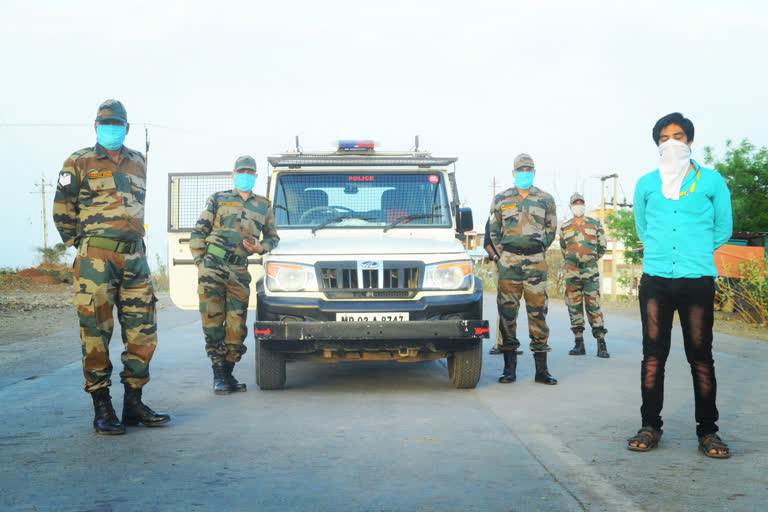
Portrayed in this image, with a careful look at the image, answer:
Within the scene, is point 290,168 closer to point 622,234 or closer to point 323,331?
point 323,331

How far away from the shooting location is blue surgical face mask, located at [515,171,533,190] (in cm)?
804

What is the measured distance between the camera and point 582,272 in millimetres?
10758

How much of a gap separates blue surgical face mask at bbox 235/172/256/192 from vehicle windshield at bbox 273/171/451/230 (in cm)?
70

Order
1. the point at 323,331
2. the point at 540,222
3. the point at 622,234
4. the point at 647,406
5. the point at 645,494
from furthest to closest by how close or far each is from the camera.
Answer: the point at 622,234 → the point at 540,222 → the point at 323,331 → the point at 647,406 → the point at 645,494

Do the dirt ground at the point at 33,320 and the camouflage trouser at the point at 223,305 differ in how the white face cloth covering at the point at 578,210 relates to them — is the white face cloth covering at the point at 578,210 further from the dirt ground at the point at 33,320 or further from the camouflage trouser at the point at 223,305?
the dirt ground at the point at 33,320

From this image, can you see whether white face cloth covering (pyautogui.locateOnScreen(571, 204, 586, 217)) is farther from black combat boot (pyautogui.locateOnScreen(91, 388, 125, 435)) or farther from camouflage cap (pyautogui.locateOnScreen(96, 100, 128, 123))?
black combat boot (pyautogui.locateOnScreen(91, 388, 125, 435))

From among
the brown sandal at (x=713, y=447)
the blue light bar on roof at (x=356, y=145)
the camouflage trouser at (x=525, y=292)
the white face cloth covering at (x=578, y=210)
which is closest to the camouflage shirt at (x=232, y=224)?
the blue light bar on roof at (x=356, y=145)

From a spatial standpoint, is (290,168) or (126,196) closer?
(126,196)

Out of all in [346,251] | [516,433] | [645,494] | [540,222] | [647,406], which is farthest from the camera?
[540,222]

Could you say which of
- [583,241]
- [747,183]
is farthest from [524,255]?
[747,183]

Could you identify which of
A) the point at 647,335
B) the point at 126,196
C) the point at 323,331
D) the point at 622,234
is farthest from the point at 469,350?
the point at 622,234

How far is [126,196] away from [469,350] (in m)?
3.27

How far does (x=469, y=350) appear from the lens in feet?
23.8

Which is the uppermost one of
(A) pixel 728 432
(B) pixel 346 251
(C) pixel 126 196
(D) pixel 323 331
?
(C) pixel 126 196
